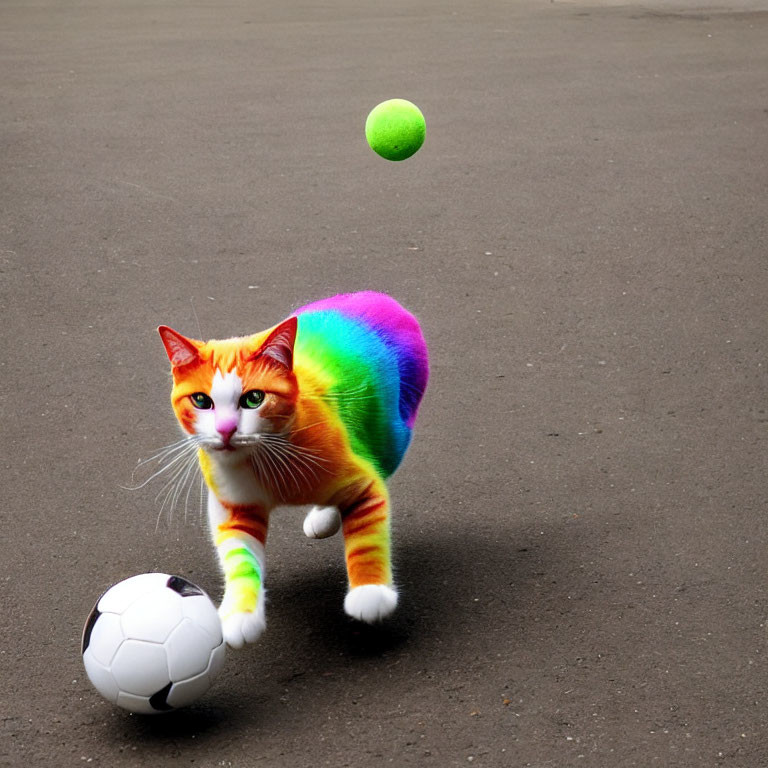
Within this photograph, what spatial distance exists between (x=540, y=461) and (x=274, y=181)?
3971mm

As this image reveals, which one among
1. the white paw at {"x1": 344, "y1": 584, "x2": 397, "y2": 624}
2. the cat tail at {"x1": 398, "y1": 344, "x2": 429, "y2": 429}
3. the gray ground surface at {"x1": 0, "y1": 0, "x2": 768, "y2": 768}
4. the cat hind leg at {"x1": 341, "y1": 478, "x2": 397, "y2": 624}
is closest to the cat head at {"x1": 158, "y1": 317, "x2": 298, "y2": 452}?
the cat hind leg at {"x1": 341, "y1": 478, "x2": 397, "y2": 624}

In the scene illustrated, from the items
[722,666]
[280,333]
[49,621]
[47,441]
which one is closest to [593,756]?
[722,666]

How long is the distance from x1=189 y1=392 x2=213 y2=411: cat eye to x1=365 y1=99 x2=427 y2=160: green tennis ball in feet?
6.95

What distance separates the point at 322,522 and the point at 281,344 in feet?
3.27

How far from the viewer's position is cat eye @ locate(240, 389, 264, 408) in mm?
3295

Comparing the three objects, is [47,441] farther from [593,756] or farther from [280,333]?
[593,756]

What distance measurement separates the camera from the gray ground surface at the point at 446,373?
135 inches

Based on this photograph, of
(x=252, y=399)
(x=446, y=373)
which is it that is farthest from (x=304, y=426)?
(x=446, y=373)

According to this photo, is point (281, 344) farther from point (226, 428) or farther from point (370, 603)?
point (370, 603)

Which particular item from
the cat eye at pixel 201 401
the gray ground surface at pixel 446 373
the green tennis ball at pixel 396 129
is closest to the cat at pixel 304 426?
the cat eye at pixel 201 401

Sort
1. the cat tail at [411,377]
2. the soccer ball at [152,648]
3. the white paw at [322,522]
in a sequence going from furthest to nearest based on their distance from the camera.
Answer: the white paw at [322,522] → the cat tail at [411,377] → the soccer ball at [152,648]

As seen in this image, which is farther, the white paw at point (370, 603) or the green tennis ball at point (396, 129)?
the green tennis ball at point (396, 129)

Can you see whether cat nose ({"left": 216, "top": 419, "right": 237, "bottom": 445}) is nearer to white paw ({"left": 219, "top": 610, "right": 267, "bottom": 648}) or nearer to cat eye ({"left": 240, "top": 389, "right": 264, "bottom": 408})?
cat eye ({"left": 240, "top": 389, "right": 264, "bottom": 408})

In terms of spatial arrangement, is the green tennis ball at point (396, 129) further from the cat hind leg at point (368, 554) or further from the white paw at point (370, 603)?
the white paw at point (370, 603)
